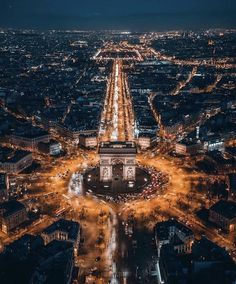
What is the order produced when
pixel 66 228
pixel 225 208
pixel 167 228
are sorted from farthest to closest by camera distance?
pixel 225 208 < pixel 167 228 < pixel 66 228

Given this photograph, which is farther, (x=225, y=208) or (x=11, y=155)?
(x=11, y=155)

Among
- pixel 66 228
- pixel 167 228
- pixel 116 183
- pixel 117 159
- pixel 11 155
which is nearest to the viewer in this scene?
pixel 66 228

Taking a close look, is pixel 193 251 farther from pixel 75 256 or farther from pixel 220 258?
pixel 75 256

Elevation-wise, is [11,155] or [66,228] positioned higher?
[11,155]

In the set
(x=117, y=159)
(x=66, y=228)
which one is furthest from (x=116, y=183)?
(x=66, y=228)

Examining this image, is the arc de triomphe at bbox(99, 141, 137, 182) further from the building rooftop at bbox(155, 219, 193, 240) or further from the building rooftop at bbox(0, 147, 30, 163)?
the building rooftop at bbox(155, 219, 193, 240)

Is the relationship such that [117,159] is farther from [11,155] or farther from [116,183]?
[11,155]

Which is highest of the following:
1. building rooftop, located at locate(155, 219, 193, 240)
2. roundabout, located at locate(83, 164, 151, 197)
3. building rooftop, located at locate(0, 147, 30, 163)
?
building rooftop, located at locate(0, 147, 30, 163)

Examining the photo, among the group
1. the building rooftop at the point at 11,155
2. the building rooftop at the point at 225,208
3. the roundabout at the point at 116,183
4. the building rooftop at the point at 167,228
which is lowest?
the roundabout at the point at 116,183

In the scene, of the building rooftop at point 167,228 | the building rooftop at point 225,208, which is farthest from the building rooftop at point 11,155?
the building rooftop at point 225,208

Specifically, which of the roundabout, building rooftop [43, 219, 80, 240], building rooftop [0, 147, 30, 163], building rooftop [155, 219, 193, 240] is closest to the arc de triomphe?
the roundabout

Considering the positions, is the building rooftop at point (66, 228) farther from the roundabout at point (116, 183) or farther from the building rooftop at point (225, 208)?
the building rooftop at point (225, 208)

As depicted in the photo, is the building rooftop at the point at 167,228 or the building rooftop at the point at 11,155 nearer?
the building rooftop at the point at 167,228
